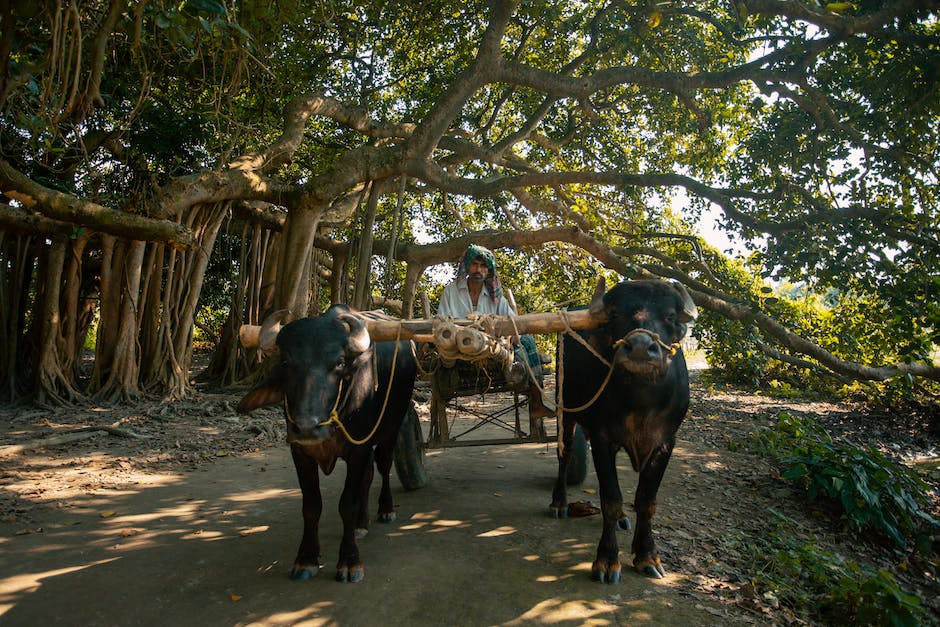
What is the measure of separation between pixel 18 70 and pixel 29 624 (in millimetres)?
3440

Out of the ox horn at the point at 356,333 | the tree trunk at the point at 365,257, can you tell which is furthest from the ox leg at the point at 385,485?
the tree trunk at the point at 365,257

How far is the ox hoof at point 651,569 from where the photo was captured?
139 inches

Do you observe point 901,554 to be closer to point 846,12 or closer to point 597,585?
point 597,585

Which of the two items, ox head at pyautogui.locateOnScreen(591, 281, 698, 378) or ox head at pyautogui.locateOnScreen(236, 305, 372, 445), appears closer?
ox head at pyautogui.locateOnScreen(236, 305, 372, 445)

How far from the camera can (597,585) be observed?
341 centimetres

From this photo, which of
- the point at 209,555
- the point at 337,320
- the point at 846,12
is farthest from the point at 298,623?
the point at 846,12

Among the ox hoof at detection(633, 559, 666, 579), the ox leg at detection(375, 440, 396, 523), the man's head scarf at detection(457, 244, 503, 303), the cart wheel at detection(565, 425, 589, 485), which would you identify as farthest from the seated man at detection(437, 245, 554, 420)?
the ox hoof at detection(633, 559, 666, 579)

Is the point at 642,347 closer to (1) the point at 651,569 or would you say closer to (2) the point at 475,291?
(1) the point at 651,569

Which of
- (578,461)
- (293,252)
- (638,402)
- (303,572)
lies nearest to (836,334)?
(578,461)

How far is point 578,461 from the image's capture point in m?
5.40

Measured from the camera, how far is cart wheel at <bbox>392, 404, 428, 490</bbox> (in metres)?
5.14

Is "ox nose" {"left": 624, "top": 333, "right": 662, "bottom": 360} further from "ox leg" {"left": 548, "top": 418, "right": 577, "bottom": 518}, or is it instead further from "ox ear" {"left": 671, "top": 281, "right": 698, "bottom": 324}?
"ox leg" {"left": 548, "top": 418, "right": 577, "bottom": 518}

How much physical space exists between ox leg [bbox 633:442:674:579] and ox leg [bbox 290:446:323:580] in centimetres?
192

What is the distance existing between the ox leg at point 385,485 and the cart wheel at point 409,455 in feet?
1.30
